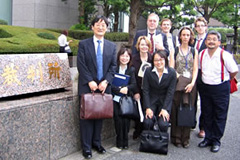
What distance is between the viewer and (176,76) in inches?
159

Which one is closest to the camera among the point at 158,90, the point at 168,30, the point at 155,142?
the point at 155,142

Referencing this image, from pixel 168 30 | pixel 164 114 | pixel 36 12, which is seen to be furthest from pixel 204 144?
pixel 36 12

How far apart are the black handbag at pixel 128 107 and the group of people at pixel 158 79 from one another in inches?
3.9

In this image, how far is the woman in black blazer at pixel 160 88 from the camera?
13.0 ft

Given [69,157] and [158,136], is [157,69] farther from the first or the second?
[69,157]

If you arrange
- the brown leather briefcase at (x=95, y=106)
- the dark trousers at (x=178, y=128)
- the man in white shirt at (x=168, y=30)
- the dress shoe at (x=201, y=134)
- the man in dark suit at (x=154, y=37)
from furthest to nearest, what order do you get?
the man in white shirt at (x=168, y=30), the dress shoe at (x=201, y=134), the man in dark suit at (x=154, y=37), the dark trousers at (x=178, y=128), the brown leather briefcase at (x=95, y=106)

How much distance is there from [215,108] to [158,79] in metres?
1.03

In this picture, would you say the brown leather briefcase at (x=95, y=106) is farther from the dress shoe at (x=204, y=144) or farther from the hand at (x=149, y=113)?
the dress shoe at (x=204, y=144)

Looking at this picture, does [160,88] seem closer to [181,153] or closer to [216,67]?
[216,67]

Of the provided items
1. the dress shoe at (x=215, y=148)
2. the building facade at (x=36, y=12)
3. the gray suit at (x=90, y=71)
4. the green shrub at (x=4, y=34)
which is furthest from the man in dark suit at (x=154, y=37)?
the building facade at (x=36, y=12)

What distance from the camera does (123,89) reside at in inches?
154

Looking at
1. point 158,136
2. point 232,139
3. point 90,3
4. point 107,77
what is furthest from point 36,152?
point 90,3

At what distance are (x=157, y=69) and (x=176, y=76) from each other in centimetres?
30

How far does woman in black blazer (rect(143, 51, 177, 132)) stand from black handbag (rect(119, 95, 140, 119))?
6.7 inches
